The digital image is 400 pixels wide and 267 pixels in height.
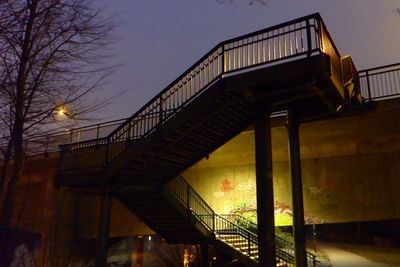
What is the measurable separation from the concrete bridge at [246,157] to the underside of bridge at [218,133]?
4 centimetres

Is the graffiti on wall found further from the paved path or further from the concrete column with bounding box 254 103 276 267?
the concrete column with bounding box 254 103 276 267

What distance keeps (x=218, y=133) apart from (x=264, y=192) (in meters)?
2.48

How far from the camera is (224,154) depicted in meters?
17.6

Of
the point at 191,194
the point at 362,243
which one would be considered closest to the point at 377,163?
the point at 191,194

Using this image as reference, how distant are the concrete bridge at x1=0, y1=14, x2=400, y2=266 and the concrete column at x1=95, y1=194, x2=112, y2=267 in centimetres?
4

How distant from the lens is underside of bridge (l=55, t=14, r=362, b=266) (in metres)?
9.71

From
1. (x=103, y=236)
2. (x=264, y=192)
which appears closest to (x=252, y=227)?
(x=103, y=236)

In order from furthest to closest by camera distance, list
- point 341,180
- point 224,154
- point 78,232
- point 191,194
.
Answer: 1. point 78,232
2. point 224,154
3. point 191,194
4. point 341,180

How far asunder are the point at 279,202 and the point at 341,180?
275cm

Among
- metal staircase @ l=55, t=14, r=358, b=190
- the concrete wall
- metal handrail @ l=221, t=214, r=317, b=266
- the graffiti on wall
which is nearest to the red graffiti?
the graffiti on wall

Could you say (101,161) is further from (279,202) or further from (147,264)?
(147,264)

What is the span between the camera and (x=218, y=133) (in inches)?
464

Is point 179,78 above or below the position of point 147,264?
above

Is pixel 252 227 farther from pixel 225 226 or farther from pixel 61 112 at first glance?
pixel 61 112
